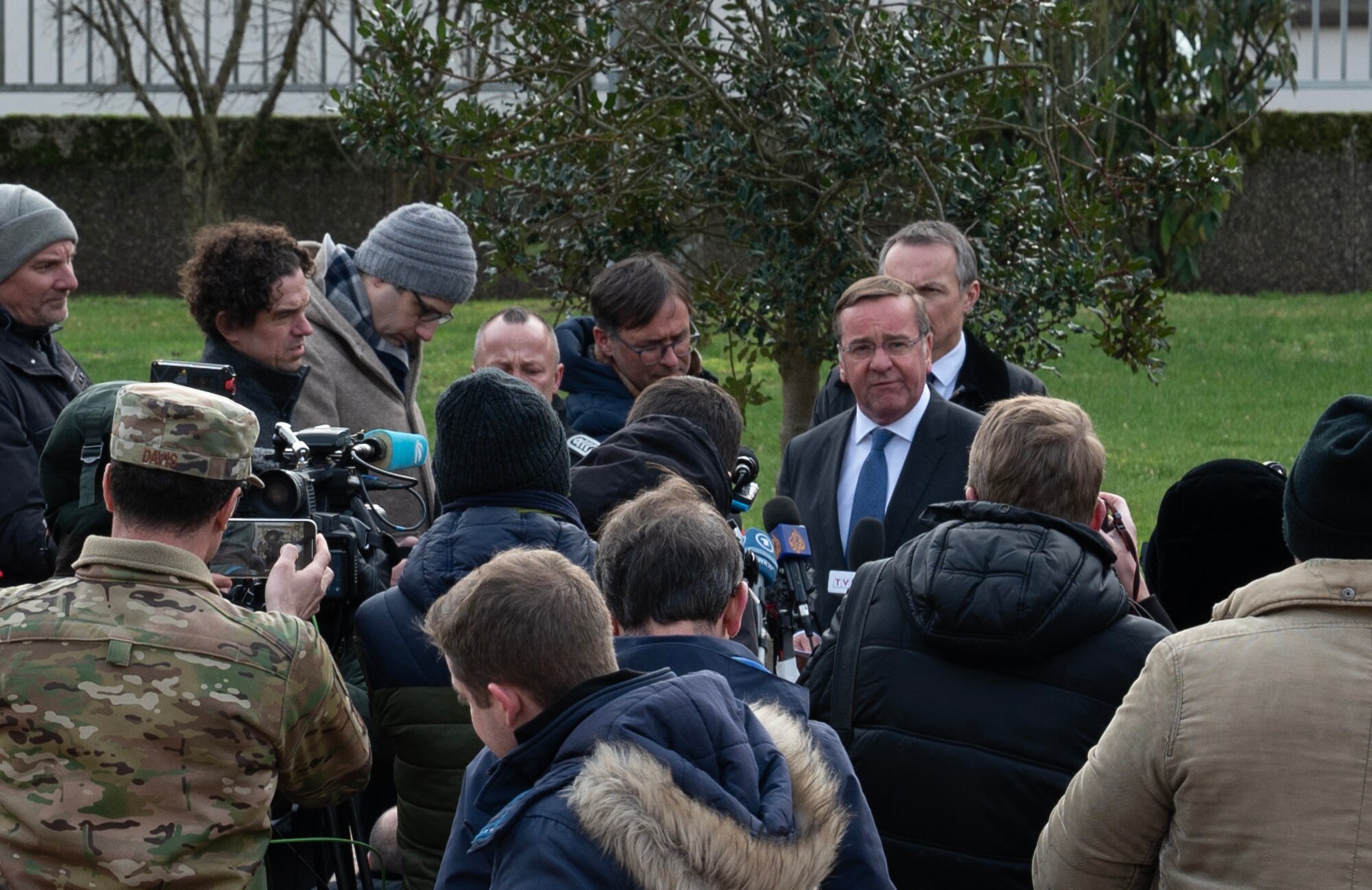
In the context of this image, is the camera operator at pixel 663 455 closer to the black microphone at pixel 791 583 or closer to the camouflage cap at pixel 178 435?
the black microphone at pixel 791 583

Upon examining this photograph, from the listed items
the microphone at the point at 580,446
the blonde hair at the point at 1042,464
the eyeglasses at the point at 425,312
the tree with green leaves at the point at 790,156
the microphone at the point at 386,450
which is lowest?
the microphone at the point at 580,446

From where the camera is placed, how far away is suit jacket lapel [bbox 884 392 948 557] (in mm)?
4320

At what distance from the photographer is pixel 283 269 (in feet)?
14.4

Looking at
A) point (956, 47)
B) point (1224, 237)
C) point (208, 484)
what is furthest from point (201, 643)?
point (1224, 237)

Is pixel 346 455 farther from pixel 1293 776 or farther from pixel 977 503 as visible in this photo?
pixel 1293 776

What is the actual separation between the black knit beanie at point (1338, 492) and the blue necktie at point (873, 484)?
1944 mm

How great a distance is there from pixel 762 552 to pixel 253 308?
1688 millimetres

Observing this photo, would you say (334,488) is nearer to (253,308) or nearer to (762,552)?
(253,308)

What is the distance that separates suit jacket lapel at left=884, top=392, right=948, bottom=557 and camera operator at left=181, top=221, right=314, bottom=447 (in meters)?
1.69

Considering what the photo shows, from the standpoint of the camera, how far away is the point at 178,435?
272 cm

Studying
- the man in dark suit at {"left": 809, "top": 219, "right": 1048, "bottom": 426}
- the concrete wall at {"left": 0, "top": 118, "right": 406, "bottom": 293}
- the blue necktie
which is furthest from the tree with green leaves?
the concrete wall at {"left": 0, "top": 118, "right": 406, "bottom": 293}

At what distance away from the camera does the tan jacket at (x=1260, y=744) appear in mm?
2359

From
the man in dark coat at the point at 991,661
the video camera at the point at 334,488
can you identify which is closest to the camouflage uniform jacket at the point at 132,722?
the video camera at the point at 334,488

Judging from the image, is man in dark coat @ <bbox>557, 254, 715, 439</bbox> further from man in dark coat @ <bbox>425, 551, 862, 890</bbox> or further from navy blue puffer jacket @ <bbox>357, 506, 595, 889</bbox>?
man in dark coat @ <bbox>425, 551, 862, 890</bbox>
